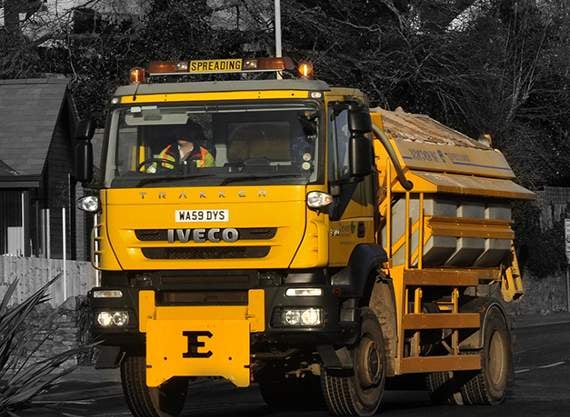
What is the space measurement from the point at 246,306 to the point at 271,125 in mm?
1633

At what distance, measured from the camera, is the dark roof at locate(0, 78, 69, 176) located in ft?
110

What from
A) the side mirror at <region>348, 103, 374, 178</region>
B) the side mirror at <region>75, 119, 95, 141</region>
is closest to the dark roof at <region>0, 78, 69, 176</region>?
the side mirror at <region>75, 119, 95, 141</region>

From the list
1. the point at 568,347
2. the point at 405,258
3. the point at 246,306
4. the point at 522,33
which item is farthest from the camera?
the point at 522,33

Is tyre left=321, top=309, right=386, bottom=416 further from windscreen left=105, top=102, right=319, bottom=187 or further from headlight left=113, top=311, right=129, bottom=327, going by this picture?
headlight left=113, top=311, right=129, bottom=327

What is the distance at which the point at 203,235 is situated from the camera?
1457cm

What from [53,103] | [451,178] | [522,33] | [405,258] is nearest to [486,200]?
[451,178]

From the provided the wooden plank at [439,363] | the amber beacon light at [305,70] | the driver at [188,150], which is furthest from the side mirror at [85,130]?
the wooden plank at [439,363]

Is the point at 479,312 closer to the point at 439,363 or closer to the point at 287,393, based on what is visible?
the point at 439,363

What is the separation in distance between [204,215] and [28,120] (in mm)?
21327

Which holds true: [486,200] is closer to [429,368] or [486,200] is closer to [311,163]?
[429,368]

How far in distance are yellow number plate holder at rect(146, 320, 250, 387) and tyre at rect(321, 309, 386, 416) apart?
111 centimetres

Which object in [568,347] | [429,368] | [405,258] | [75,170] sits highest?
[75,170]

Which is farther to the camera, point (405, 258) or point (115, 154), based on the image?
point (405, 258)

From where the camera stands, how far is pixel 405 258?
54.3 ft
